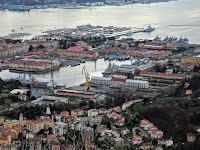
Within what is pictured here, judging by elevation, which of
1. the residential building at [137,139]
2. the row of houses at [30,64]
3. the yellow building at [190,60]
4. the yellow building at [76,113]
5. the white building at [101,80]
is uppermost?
the residential building at [137,139]

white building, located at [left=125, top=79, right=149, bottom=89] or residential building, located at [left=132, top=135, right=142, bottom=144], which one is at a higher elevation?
residential building, located at [left=132, top=135, right=142, bottom=144]

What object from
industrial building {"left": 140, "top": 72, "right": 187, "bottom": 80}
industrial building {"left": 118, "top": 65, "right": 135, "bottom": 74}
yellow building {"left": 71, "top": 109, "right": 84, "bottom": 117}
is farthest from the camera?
industrial building {"left": 118, "top": 65, "right": 135, "bottom": 74}

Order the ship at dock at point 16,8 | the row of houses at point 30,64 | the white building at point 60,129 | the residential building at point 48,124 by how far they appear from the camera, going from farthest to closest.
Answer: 1. the ship at dock at point 16,8
2. the row of houses at point 30,64
3. the residential building at point 48,124
4. the white building at point 60,129

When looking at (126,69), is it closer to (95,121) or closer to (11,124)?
(95,121)

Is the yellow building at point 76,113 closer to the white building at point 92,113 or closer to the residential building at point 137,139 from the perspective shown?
the white building at point 92,113

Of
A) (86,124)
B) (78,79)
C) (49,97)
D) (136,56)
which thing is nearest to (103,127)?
(86,124)

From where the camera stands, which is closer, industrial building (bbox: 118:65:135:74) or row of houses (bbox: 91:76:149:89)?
row of houses (bbox: 91:76:149:89)

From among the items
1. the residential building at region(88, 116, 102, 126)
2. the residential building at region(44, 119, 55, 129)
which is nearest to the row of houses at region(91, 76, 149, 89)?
the residential building at region(88, 116, 102, 126)

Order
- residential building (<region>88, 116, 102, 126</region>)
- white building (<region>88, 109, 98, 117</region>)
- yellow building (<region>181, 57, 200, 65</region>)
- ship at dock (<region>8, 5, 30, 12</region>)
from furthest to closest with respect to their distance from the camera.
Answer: ship at dock (<region>8, 5, 30, 12</region>) < yellow building (<region>181, 57, 200, 65</region>) < white building (<region>88, 109, 98, 117</region>) < residential building (<region>88, 116, 102, 126</region>)

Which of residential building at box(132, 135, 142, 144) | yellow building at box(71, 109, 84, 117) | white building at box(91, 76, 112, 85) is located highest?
residential building at box(132, 135, 142, 144)

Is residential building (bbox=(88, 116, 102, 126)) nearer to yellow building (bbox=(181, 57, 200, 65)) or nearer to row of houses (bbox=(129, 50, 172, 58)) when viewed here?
yellow building (bbox=(181, 57, 200, 65))

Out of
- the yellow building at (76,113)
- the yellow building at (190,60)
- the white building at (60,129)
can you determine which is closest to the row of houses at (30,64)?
the yellow building at (190,60)

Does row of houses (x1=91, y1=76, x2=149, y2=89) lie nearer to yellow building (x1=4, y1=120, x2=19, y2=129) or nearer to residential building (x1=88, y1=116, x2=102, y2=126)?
residential building (x1=88, y1=116, x2=102, y2=126)
